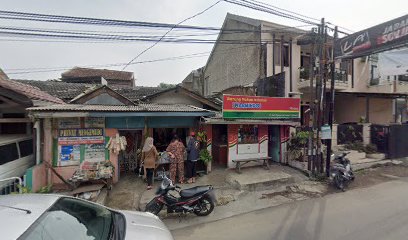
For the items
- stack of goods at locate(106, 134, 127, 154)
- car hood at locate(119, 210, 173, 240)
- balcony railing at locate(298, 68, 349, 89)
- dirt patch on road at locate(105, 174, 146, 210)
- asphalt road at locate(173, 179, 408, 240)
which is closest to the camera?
car hood at locate(119, 210, 173, 240)

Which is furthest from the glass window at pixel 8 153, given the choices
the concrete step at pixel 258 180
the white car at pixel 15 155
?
the concrete step at pixel 258 180

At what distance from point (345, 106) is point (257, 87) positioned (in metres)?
9.79

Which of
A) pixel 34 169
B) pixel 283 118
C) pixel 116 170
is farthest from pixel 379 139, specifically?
pixel 34 169

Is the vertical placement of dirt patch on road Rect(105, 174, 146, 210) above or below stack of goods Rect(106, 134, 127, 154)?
below

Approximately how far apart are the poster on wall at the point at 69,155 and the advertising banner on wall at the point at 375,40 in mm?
9926

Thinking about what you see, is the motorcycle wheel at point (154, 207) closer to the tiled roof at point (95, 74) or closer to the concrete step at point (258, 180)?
the concrete step at point (258, 180)

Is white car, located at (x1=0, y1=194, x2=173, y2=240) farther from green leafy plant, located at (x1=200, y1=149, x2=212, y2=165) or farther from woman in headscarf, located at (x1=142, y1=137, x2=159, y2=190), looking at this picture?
green leafy plant, located at (x1=200, y1=149, x2=212, y2=165)

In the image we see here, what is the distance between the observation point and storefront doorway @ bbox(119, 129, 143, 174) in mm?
9266

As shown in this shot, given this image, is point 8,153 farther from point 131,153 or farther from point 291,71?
point 291,71

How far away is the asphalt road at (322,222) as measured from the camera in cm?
461

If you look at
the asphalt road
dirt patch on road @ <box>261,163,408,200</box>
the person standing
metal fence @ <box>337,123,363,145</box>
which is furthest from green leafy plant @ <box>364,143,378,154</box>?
the person standing

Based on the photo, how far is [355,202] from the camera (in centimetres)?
641

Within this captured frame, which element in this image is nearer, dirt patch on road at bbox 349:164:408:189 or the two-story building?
dirt patch on road at bbox 349:164:408:189

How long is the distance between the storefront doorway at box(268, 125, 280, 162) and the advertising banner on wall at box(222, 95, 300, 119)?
0.86 metres
